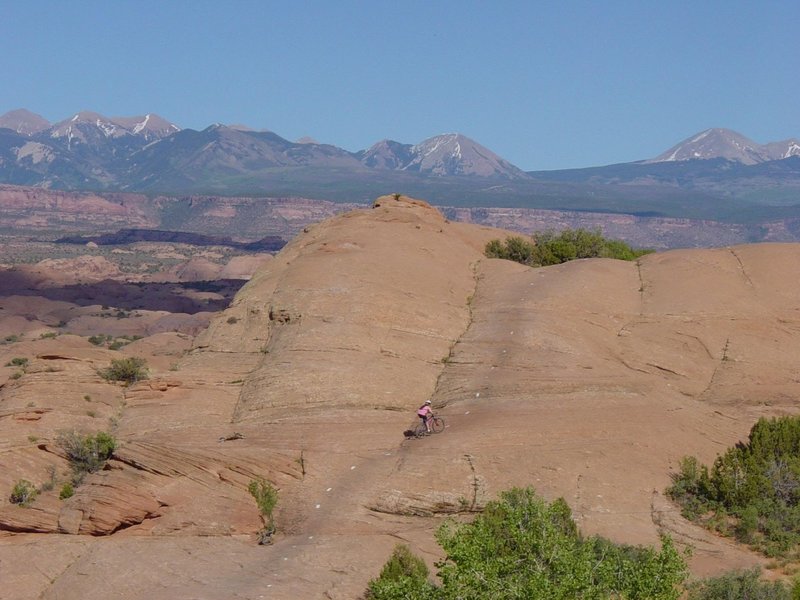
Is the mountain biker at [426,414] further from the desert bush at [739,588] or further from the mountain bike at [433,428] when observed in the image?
the desert bush at [739,588]

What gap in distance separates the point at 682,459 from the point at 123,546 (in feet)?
46.1

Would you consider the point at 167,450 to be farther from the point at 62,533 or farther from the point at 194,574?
the point at 194,574

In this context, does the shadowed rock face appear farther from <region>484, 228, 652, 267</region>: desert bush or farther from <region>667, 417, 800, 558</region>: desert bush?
<region>484, 228, 652, 267</region>: desert bush

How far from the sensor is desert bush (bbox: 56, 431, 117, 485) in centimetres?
3180

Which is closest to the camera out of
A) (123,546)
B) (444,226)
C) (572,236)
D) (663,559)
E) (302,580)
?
(663,559)

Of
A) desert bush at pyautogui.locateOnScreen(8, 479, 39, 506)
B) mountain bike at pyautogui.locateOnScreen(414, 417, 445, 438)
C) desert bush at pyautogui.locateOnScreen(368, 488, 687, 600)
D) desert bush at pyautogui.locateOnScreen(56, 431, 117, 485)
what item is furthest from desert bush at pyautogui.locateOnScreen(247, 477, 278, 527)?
desert bush at pyautogui.locateOnScreen(368, 488, 687, 600)

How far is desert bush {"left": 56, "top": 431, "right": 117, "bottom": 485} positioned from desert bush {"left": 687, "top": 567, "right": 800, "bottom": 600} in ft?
50.9

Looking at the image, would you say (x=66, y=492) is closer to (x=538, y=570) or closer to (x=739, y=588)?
(x=538, y=570)

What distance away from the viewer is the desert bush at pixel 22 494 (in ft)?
98.7

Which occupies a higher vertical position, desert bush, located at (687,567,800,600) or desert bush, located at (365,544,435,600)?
desert bush, located at (365,544,435,600)

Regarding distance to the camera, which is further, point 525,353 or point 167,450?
point 525,353

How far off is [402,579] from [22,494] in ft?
42.2

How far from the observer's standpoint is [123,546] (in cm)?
2731

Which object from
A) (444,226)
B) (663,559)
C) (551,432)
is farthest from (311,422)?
(444,226)
